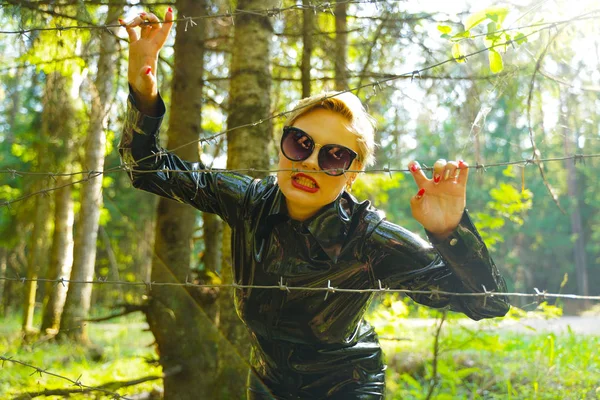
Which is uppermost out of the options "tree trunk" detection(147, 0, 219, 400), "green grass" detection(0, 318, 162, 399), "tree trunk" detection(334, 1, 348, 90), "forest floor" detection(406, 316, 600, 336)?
"tree trunk" detection(334, 1, 348, 90)

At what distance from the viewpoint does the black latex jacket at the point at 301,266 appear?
6.43 ft

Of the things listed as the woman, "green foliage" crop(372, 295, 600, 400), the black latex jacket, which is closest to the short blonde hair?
the woman

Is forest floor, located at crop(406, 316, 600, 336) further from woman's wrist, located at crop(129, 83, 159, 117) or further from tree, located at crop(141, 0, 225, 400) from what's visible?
woman's wrist, located at crop(129, 83, 159, 117)

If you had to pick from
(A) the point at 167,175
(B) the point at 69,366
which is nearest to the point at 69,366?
(B) the point at 69,366

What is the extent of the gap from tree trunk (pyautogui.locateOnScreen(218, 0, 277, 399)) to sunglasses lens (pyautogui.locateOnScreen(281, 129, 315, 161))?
1.51 meters

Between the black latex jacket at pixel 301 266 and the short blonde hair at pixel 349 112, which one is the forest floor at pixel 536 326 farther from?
the short blonde hair at pixel 349 112

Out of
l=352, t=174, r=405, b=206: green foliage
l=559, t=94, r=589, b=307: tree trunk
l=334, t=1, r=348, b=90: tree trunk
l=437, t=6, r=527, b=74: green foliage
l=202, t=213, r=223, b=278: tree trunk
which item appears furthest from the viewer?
l=559, t=94, r=589, b=307: tree trunk

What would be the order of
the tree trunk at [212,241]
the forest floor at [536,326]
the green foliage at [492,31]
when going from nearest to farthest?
the green foliage at [492,31] < the tree trunk at [212,241] < the forest floor at [536,326]

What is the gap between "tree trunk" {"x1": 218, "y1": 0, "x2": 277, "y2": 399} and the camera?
11.4 feet

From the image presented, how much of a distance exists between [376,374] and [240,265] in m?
0.71

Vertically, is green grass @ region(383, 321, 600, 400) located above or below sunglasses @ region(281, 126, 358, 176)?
below

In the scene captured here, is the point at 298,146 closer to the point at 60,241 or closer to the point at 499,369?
the point at 499,369

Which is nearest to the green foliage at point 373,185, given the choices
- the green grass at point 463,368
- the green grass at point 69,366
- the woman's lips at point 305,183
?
the green grass at point 463,368

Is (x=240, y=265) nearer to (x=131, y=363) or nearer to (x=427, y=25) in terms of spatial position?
(x=427, y=25)
